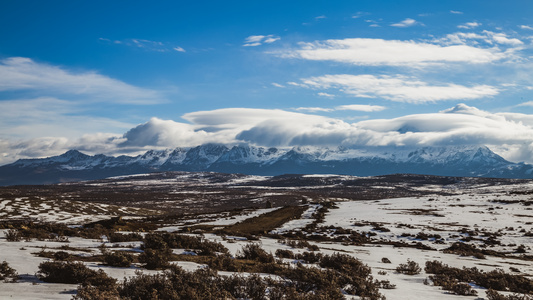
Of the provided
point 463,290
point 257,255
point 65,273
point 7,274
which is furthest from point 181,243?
point 463,290

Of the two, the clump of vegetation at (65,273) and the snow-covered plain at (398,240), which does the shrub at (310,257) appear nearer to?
the snow-covered plain at (398,240)

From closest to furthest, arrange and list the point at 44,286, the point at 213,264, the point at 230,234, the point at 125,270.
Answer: the point at 44,286 < the point at 125,270 < the point at 213,264 < the point at 230,234

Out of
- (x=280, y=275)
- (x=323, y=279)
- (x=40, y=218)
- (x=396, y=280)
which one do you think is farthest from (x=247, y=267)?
(x=40, y=218)

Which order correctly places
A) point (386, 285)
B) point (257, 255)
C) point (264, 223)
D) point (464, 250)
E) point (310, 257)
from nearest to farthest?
point (386, 285) → point (257, 255) → point (310, 257) → point (464, 250) → point (264, 223)

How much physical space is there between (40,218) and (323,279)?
74116 mm

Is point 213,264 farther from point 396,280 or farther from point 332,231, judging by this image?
point 332,231

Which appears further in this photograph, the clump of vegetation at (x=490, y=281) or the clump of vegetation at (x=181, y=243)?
the clump of vegetation at (x=181, y=243)

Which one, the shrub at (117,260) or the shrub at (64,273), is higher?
the shrub at (64,273)

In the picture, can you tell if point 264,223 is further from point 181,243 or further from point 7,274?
point 7,274

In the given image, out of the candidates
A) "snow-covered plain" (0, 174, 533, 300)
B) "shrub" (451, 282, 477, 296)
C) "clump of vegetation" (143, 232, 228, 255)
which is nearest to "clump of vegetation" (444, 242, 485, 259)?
"snow-covered plain" (0, 174, 533, 300)

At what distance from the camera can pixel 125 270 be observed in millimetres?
12195

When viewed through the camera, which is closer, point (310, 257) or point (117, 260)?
point (117, 260)

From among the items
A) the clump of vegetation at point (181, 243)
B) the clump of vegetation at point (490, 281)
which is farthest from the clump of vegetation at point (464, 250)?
the clump of vegetation at point (181, 243)

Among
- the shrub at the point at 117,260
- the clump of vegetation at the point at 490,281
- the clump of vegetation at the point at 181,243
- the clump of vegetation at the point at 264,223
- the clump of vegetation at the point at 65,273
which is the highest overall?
the clump of vegetation at the point at 65,273
